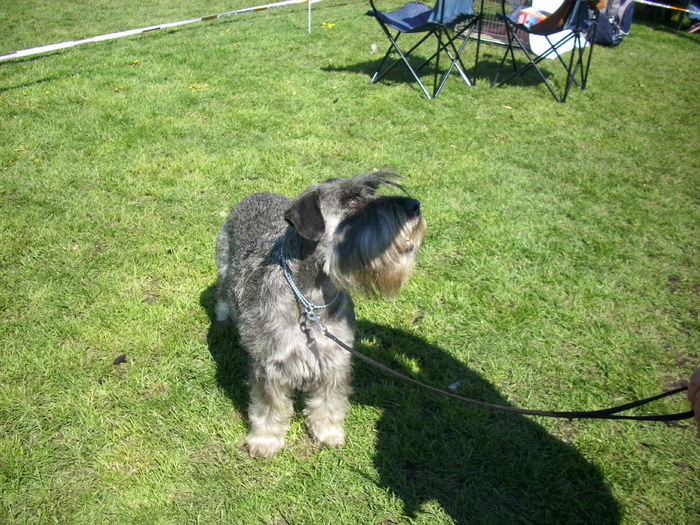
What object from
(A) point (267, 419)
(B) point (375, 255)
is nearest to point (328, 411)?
(A) point (267, 419)

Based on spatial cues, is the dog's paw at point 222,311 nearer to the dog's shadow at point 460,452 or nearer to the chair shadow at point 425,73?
the dog's shadow at point 460,452

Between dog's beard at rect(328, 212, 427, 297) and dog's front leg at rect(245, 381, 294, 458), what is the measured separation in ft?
2.99

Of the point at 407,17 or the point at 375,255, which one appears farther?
the point at 407,17

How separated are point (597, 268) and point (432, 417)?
282 centimetres

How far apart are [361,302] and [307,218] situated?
7.02 ft

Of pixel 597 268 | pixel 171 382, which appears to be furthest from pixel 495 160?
pixel 171 382

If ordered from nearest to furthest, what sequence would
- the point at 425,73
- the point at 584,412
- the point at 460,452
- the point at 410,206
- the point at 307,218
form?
the point at 584,412, the point at 307,218, the point at 410,206, the point at 460,452, the point at 425,73

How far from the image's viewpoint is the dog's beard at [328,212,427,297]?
258cm

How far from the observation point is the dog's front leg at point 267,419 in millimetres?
3041

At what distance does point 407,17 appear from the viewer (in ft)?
30.7

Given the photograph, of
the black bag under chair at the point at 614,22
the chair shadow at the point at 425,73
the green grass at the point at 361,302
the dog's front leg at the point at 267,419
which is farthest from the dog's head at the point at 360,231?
the black bag under chair at the point at 614,22

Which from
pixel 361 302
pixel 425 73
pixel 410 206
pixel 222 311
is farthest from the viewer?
pixel 425 73

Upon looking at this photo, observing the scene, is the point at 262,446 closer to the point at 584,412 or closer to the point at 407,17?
the point at 584,412

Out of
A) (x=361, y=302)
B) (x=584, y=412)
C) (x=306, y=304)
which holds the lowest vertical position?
(x=361, y=302)
